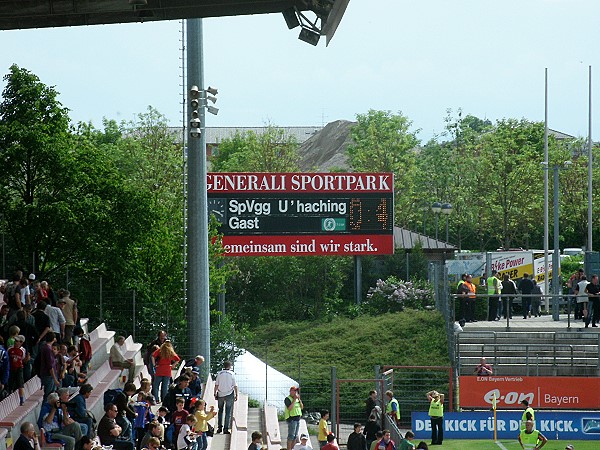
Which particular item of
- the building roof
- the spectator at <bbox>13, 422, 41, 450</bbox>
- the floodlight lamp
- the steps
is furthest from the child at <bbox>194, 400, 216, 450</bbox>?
the building roof

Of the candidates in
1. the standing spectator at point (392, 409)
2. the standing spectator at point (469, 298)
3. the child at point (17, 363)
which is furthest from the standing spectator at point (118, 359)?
the standing spectator at point (469, 298)

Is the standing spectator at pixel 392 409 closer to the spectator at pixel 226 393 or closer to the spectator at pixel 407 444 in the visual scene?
the spectator at pixel 226 393

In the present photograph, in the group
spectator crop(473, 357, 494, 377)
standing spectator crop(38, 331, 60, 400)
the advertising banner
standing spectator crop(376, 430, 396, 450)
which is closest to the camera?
standing spectator crop(38, 331, 60, 400)

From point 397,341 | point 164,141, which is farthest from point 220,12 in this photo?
point 164,141

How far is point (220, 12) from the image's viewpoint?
1595 cm

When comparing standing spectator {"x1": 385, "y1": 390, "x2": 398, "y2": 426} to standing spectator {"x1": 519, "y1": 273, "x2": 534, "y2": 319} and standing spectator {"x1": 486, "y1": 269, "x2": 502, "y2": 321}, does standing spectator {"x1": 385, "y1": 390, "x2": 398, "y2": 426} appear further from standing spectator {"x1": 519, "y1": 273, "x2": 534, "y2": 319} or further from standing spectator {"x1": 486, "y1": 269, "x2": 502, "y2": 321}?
standing spectator {"x1": 519, "y1": 273, "x2": 534, "y2": 319}

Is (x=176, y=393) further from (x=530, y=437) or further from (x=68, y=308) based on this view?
(x=530, y=437)

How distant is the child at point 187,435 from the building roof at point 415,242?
122 feet

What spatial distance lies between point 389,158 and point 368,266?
26.3 m

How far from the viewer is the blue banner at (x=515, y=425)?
30562 mm

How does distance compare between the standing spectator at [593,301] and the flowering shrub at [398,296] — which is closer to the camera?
the standing spectator at [593,301]

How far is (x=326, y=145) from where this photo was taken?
16600 centimetres

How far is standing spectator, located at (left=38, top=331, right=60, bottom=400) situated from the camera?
1895 cm

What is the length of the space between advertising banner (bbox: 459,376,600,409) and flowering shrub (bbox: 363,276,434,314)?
1549 cm
